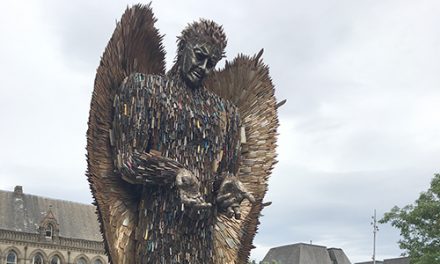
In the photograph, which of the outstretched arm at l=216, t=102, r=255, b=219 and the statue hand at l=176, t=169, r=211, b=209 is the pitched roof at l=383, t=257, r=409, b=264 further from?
the statue hand at l=176, t=169, r=211, b=209

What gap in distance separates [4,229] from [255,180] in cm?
3305

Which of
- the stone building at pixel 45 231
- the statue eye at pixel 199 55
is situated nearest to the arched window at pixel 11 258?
the stone building at pixel 45 231

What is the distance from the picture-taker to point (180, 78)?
5.06 metres

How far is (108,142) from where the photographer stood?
15.6 ft

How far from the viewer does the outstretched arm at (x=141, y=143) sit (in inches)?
173

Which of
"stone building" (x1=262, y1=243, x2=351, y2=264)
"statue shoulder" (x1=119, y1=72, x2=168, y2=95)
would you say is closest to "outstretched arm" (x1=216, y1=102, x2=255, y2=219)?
"statue shoulder" (x1=119, y1=72, x2=168, y2=95)

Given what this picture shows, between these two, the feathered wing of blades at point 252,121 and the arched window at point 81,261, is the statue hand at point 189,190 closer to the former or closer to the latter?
the feathered wing of blades at point 252,121

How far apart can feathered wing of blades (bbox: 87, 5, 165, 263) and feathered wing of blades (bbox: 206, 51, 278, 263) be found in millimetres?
1007

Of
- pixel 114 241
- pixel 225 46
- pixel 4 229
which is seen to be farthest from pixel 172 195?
pixel 4 229

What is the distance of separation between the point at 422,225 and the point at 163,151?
14804 millimetres

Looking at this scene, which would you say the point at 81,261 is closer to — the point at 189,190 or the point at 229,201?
the point at 229,201

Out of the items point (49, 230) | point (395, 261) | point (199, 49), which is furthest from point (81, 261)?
point (199, 49)

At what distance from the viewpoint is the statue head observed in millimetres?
4980

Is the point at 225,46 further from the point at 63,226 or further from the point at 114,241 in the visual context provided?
the point at 63,226
